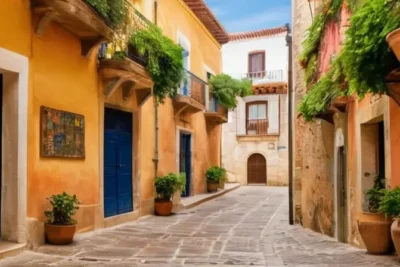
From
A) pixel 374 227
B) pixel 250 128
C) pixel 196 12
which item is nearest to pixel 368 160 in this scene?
pixel 374 227

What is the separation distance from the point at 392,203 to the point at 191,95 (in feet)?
36.3

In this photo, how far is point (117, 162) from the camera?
10.4m

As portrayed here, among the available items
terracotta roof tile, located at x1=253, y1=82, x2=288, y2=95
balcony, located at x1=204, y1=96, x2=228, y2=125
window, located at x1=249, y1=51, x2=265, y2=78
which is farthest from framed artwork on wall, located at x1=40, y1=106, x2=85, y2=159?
window, located at x1=249, y1=51, x2=265, y2=78

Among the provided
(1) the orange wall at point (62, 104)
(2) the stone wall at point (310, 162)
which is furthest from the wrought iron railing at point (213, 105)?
(1) the orange wall at point (62, 104)

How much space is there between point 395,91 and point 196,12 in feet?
43.5

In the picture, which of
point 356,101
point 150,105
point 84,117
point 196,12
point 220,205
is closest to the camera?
point 356,101

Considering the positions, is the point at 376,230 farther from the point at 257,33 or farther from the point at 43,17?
the point at 257,33

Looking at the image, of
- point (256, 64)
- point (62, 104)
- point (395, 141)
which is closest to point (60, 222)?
point (62, 104)

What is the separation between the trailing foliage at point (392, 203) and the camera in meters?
5.31

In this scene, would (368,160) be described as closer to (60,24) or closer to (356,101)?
(356,101)

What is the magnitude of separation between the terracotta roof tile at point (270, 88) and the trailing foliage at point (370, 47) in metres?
25.0

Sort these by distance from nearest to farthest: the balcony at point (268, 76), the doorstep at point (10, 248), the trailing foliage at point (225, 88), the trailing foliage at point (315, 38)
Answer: the doorstep at point (10, 248), the trailing foliage at point (315, 38), the trailing foliage at point (225, 88), the balcony at point (268, 76)

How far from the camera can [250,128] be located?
31406 mm

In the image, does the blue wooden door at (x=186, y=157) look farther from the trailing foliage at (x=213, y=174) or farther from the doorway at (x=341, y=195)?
the doorway at (x=341, y=195)
